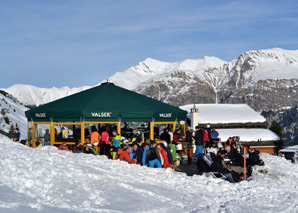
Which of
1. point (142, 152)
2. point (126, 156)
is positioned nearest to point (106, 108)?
point (142, 152)

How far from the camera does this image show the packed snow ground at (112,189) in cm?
797

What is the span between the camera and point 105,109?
17.5 metres

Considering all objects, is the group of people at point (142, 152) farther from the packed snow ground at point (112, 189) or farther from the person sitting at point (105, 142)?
the packed snow ground at point (112, 189)

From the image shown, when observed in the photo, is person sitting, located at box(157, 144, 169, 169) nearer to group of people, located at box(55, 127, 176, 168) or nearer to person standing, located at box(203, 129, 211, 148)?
group of people, located at box(55, 127, 176, 168)

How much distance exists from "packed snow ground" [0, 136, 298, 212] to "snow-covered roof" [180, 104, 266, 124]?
118 feet

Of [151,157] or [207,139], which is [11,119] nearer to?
[207,139]

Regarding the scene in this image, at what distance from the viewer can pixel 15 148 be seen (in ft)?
43.6

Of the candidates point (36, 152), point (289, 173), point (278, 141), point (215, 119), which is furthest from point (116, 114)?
point (278, 141)

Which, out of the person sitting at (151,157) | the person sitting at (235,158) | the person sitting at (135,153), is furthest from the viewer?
the person sitting at (235,158)

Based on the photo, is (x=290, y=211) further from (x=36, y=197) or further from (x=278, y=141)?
(x=278, y=141)

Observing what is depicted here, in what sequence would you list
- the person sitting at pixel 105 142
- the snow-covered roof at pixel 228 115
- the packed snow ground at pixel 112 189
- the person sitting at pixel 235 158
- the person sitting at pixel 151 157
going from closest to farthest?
1. the packed snow ground at pixel 112 189
2. the person sitting at pixel 151 157
3. the person sitting at pixel 235 158
4. the person sitting at pixel 105 142
5. the snow-covered roof at pixel 228 115

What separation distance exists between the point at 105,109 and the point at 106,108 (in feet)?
0.31

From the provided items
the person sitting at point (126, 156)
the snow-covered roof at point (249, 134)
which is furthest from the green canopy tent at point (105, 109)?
the snow-covered roof at point (249, 134)

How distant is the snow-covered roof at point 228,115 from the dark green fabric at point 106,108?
29931 mm
